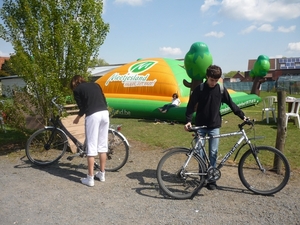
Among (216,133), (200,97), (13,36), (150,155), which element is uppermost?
(13,36)

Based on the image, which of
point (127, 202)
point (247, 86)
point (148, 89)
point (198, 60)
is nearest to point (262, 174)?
point (127, 202)

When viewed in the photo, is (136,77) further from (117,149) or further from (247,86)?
(247,86)

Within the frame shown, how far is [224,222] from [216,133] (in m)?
1.43

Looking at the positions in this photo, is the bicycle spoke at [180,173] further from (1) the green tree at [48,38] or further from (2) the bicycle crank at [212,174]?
(1) the green tree at [48,38]

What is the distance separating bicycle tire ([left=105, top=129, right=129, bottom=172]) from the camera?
5660 mm

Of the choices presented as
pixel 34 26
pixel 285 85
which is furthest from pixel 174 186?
pixel 285 85

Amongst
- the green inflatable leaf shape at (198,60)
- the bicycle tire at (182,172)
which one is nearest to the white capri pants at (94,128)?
the bicycle tire at (182,172)

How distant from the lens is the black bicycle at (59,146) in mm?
5676

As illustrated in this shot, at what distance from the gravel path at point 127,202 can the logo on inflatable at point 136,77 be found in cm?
903

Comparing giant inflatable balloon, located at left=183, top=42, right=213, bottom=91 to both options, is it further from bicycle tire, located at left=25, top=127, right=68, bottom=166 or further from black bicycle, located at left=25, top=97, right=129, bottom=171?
bicycle tire, located at left=25, top=127, right=68, bottom=166

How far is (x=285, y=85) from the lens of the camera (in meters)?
35.4

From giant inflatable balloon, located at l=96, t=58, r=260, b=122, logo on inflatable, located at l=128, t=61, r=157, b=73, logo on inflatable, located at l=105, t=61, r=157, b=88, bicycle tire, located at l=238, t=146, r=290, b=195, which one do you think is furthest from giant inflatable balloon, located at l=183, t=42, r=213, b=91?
bicycle tire, located at l=238, t=146, r=290, b=195

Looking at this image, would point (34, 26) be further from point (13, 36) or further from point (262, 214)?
point (262, 214)

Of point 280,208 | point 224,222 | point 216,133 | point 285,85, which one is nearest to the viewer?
point 224,222
